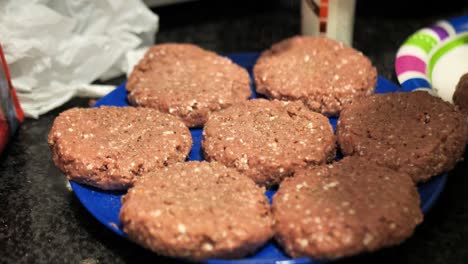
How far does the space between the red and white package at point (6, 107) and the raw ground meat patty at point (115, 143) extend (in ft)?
0.63

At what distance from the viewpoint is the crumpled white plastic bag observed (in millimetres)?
1407

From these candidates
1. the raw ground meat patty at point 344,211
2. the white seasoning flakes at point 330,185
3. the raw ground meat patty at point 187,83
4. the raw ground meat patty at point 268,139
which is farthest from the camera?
the raw ground meat patty at point 187,83

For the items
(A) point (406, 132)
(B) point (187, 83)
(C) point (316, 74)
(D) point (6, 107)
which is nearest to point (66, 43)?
(D) point (6, 107)

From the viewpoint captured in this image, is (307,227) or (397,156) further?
(397,156)

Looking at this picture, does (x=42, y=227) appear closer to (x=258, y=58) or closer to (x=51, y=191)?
(x=51, y=191)

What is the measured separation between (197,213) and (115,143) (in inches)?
12.2

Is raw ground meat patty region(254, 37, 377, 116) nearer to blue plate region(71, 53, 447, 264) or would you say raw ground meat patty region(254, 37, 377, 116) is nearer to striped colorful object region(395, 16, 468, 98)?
striped colorful object region(395, 16, 468, 98)

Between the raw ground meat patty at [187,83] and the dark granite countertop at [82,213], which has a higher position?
the raw ground meat patty at [187,83]

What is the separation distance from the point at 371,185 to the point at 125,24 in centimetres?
98

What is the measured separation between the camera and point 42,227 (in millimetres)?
1132

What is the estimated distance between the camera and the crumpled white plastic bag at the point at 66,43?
1407 millimetres

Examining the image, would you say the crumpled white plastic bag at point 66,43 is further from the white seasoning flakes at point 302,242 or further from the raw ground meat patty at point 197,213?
the white seasoning flakes at point 302,242

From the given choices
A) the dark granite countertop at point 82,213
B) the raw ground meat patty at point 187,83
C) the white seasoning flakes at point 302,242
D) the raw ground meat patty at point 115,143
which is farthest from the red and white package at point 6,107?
the white seasoning flakes at point 302,242

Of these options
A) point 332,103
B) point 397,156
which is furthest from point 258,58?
point 397,156
